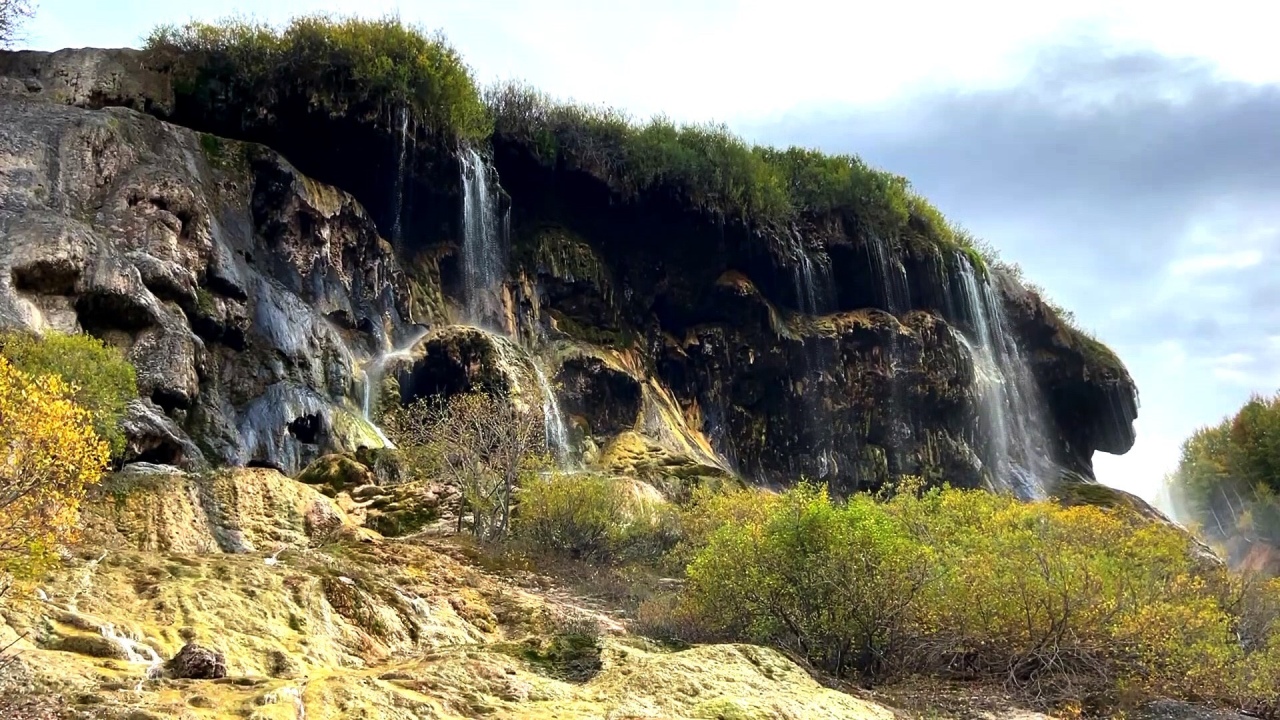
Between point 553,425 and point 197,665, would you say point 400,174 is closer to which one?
point 553,425

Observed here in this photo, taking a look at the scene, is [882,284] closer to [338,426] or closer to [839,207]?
[839,207]

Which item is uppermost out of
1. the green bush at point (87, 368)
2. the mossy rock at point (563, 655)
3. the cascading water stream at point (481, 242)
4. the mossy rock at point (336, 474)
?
the cascading water stream at point (481, 242)

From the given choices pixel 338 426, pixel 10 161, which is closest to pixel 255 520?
pixel 338 426

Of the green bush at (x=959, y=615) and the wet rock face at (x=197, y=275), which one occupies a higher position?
the wet rock face at (x=197, y=275)

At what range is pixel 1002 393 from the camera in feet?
192

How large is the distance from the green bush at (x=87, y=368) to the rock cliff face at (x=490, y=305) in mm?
1870

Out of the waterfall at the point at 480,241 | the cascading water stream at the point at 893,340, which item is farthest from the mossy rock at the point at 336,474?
the cascading water stream at the point at 893,340

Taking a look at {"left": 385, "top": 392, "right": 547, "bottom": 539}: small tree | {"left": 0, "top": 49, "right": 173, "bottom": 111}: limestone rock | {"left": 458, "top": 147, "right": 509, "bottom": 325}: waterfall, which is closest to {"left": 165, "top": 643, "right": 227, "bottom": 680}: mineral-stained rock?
{"left": 385, "top": 392, "right": 547, "bottom": 539}: small tree

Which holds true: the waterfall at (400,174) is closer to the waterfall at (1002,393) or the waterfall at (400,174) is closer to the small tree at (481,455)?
the small tree at (481,455)

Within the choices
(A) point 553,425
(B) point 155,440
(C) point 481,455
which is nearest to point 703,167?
(A) point 553,425

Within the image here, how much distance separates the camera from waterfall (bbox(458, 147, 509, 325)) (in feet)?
145

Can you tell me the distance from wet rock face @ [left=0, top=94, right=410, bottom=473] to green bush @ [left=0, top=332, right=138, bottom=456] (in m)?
1.71

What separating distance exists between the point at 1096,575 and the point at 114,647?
1416 centimetres

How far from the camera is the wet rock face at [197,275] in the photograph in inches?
968
